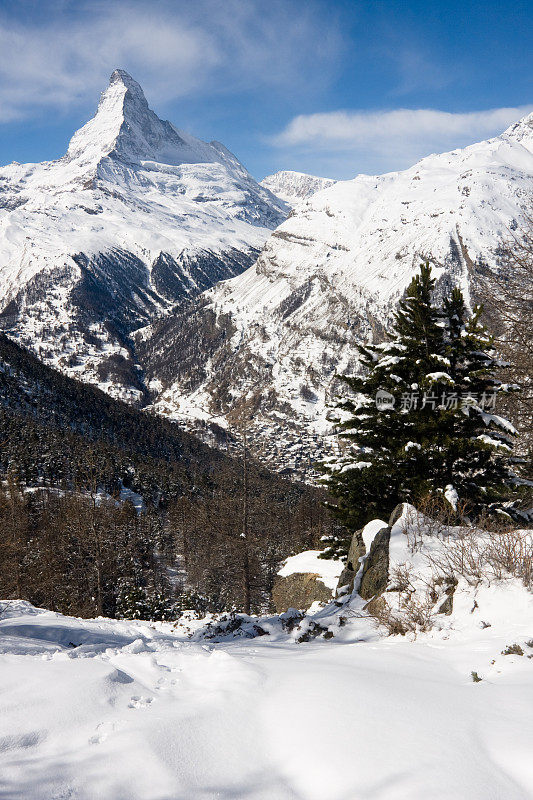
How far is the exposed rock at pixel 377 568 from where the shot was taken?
34.5 feet

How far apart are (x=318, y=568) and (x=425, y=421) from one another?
9125mm

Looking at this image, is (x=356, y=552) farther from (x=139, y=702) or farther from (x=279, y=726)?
(x=279, y=726)

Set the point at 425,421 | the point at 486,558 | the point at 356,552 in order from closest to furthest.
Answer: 1. the point at 486,558
2. the point at 356,552
3. the point at 425,421

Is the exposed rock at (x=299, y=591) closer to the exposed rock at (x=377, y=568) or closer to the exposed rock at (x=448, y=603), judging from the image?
the exposed rock at (x=377, y=568)

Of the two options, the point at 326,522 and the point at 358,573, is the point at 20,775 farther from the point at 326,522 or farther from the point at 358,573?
the point at 326,522

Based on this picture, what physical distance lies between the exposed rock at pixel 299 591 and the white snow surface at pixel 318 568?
0.60 ft

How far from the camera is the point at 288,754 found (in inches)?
140

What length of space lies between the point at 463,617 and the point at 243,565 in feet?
60.3

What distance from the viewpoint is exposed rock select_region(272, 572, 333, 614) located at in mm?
16438

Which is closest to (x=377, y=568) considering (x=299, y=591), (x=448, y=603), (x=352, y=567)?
(x=352, y=567)

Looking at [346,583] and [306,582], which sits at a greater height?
[346,583]

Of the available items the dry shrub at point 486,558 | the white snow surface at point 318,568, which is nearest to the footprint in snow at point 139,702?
the dry shrub at point 486,558

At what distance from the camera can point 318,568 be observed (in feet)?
61.7

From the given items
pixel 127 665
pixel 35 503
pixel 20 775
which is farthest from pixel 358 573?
pixel 35 503
